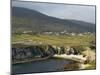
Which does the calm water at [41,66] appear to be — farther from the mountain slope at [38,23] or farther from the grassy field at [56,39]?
the mountain slope at [38,23]

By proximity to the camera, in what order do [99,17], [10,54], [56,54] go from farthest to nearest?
[99,17] → [56,54] → [10,54]

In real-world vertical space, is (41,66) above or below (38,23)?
below

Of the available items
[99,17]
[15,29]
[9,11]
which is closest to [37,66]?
[15,29]

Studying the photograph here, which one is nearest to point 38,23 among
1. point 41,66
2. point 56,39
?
point 56,39

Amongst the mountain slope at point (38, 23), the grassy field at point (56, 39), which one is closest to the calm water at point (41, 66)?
the grassy field at point (56, 39)

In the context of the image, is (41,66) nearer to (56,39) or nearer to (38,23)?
(56,39)

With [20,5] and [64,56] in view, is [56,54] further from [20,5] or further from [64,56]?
[20,5]
